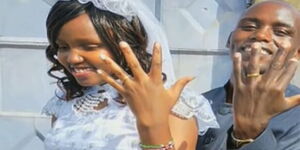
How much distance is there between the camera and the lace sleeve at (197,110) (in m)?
1.26

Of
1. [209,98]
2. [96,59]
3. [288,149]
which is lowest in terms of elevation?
[209,98]

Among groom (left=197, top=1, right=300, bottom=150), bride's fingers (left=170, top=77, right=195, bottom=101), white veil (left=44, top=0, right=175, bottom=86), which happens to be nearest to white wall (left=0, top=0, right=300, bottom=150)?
groom (left=197, top=1, right=300, bottom=150)

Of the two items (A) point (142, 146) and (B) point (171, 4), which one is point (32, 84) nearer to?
(B) point (171, 4)

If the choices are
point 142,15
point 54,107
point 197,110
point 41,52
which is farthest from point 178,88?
point 41,52

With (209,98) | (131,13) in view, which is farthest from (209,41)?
(131,13)

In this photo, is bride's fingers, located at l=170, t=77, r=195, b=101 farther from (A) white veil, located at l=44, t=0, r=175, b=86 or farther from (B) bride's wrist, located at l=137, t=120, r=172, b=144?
(A) white veil, located at l=44, t=0, r=175, b=86

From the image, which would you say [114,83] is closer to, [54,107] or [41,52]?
[54,107]

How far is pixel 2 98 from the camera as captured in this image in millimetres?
3154

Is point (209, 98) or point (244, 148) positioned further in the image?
point (209, 98)

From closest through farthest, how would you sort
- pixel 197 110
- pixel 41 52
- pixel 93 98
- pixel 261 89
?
pixel 261 89 → pixel 197 110 → pixel 93 98 → pixel 41 52

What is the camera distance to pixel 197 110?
4.31 feet

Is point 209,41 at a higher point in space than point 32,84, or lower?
higher

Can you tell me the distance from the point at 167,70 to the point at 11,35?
190 cm

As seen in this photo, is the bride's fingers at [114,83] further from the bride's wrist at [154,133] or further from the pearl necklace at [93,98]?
the pearl necklace at [93,98]
